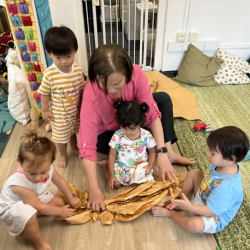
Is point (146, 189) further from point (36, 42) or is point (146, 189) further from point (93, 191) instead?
point (36, 42)

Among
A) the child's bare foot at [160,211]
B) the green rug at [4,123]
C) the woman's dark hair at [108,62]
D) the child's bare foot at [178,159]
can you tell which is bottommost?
→ the green rug at [4,123]

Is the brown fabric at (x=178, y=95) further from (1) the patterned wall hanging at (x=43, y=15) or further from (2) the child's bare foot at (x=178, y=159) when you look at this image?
(1) the patterned wall hanging at (x=43, y=15)

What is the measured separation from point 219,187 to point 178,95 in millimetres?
1288

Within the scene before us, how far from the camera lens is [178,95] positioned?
2.13 m

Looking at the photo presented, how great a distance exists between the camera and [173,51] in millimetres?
2404

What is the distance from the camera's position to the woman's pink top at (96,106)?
3.86 feet

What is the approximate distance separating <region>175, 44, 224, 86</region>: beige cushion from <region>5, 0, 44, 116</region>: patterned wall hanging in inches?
58.6

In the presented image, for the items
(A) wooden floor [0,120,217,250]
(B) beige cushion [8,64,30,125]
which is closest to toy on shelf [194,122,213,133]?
(A) wooden floor [0,120,217,250]

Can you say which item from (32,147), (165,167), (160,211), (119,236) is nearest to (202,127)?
(165,167)

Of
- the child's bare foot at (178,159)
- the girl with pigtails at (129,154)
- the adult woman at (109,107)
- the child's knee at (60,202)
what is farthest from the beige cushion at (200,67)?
the child's knee at (60,202)

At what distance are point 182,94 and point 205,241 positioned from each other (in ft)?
4.47

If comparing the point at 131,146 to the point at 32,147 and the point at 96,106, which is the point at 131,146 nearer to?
the point at 96,106

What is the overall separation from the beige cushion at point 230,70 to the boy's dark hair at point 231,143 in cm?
162

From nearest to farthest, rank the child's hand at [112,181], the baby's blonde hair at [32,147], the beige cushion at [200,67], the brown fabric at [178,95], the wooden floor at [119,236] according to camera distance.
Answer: the baby's blonde hair at [32,147]
the wooden floor at [119,236]
the child's hand at [112,181]
the brown fabric at [178,95]
the beige cushion at [200,67]
